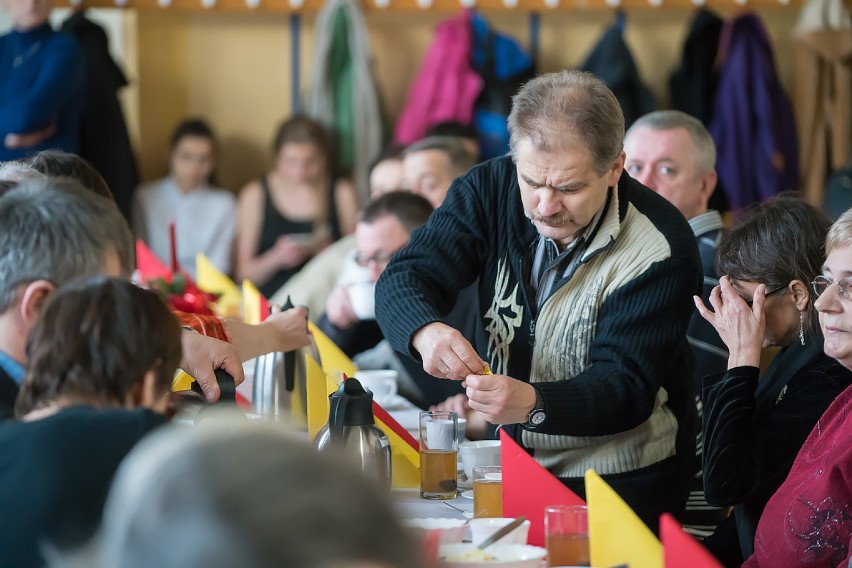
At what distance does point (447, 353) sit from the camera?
2062 millimetres

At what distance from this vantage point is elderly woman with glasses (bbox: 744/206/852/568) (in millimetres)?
1742

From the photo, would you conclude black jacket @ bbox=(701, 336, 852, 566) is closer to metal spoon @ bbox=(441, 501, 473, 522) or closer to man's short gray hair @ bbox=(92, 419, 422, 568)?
metal spoon @ bbox=(441, 501, 473, 522)

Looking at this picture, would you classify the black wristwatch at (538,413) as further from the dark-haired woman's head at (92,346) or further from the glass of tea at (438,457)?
the dark-haired woman's head at (92,346)

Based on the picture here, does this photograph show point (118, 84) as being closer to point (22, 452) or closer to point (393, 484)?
point (393, 484)

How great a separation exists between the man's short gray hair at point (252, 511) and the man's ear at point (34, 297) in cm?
79

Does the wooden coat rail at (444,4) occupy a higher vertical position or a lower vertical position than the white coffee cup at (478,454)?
higher

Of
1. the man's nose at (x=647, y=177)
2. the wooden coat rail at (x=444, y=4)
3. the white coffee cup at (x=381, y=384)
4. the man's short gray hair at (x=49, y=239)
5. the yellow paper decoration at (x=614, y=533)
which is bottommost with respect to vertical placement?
the white coffee cup at (x=381, y=384)

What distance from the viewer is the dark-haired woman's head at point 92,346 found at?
1.32 metres

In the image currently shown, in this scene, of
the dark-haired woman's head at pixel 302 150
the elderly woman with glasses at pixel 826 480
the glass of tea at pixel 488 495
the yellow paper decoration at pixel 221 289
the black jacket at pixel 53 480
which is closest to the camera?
the black jacket at pixel 53 480

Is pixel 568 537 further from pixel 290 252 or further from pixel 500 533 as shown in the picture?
pixel 290 252

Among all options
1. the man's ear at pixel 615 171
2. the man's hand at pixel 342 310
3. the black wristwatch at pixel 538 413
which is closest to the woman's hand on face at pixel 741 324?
the man's ear at pixel 615 171

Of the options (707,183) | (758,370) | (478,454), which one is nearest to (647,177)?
(707,183)

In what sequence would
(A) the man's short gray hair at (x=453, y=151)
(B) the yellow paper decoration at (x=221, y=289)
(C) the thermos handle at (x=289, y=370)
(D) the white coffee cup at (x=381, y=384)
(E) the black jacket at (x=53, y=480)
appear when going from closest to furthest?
(E) the black jacket at (x=53, y=480) < (C) the thermos handle at (x=289, y=370) < (D) the white coffee cup at (x=381, y=384) < (B) the yellow paper decoration at (x=221, y=289) < (A) the man's short gray hair at (x=453, y=151)

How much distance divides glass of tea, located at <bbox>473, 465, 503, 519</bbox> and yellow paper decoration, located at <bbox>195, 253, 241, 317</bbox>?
5.73 ft
